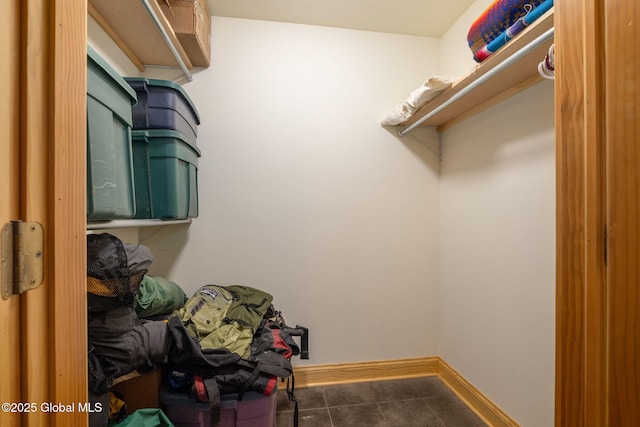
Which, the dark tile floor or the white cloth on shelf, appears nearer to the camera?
the white cloth on shelf

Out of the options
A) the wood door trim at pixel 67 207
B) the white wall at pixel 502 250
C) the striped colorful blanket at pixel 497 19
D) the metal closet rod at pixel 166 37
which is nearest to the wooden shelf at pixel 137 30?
the metal closet rod at pixel 166 37

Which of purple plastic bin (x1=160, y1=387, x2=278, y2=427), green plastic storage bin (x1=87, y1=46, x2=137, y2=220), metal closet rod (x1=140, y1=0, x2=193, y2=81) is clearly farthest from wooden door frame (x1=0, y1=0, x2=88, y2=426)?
metal closet rod (x1=140, y1=0, x2=193, y2=81)

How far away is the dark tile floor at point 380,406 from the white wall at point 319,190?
0.19m

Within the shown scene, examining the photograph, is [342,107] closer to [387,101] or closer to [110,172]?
[387,101]

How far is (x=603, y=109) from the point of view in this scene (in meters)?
0.43

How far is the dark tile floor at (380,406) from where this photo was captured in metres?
1.45

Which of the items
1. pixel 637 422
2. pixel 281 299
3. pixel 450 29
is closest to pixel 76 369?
pixel 637 422

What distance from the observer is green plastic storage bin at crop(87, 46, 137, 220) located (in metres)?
0.65

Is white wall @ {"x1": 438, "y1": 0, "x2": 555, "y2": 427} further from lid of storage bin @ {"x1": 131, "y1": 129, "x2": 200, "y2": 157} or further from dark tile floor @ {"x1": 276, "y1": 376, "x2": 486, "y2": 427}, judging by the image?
lid of storage bin @ {"x1": 131, "y1": 129, "x2": 200, "y2": 157}

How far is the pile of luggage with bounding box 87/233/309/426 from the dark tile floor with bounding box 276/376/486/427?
1.07 ft

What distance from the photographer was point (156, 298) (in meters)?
1.19

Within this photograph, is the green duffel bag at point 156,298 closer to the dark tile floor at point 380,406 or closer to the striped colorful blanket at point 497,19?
the dark tile floor at point 380,406

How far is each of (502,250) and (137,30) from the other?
7.12ft

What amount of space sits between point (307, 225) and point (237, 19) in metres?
1.41
